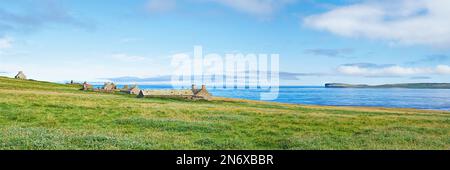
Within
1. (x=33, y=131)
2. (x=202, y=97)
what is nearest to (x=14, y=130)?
(x=33, y=131)

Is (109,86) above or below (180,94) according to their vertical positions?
above

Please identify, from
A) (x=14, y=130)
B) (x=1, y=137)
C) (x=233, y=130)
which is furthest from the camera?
(x=233, y=130)

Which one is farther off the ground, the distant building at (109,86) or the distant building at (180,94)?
the distant building at (109,86)

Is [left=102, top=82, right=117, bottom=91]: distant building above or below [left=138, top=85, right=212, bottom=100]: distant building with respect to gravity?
above

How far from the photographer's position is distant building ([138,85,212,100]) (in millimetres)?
94125

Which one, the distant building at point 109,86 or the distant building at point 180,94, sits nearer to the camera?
the distant building at point 180,94

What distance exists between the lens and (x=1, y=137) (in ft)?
66.7

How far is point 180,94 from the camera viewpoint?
96.1 m

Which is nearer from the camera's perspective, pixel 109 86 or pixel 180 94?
pixel 180 94

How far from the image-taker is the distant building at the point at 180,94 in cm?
9412

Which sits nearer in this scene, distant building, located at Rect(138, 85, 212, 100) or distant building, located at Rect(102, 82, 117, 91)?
distant building, located at Rect(138, 85, 212, 100)
